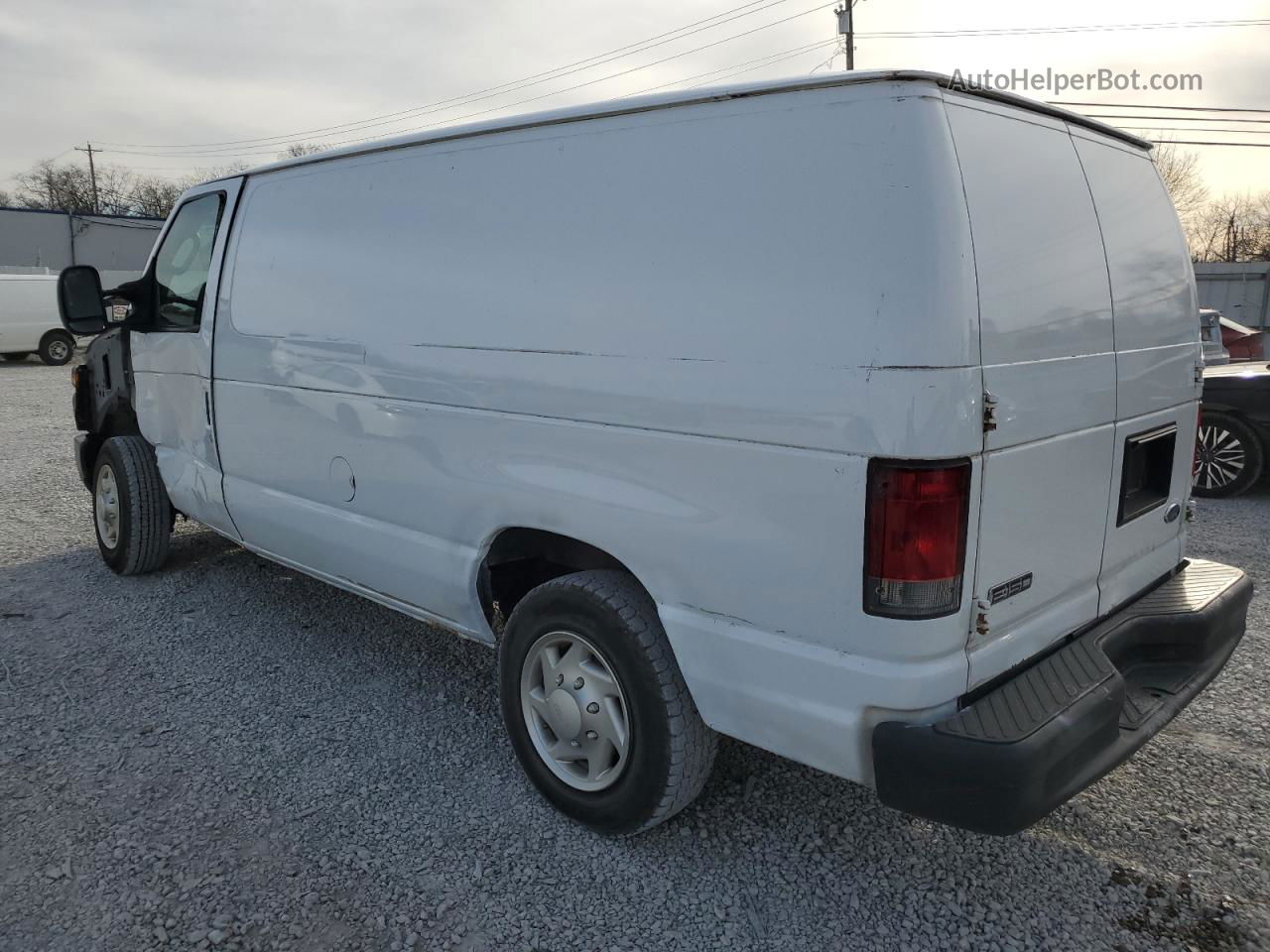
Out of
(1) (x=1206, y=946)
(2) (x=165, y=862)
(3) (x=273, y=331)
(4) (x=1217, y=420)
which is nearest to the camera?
(1) (x=1206, y=946)

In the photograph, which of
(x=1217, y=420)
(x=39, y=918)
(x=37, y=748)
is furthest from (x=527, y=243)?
(x=1217, y=420)

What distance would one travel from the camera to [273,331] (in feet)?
12.8

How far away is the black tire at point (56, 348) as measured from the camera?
2048 centimetres

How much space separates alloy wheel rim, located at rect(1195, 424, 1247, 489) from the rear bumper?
17.4 ft

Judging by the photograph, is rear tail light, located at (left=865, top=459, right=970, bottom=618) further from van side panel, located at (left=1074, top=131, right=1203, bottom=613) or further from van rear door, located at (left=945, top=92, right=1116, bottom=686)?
van side panel, located at (left=1074, top=131, right=1203, bottom=613)

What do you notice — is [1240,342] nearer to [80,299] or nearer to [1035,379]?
[1035,379]

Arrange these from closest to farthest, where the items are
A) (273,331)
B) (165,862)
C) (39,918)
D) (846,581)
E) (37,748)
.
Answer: (846,581) < (39,918) < (165,862) < (37,748) < (273,331)

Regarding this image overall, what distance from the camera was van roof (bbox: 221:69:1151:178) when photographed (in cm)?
219

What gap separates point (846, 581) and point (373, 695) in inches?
95.9

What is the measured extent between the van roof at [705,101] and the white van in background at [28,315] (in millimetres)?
19710

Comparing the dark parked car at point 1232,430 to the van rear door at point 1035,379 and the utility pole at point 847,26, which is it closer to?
the van rear door at point 1035,379

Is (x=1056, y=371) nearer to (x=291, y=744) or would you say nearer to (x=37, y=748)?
(x=291, y=744)

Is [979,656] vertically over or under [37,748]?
over

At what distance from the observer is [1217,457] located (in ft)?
24.4
